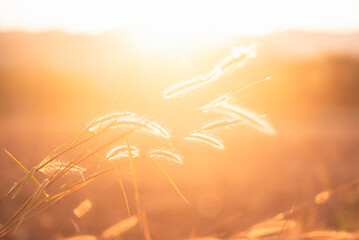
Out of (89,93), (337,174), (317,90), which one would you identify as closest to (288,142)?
(337,174)

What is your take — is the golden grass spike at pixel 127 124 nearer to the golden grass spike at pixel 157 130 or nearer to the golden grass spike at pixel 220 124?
the golden grass spike at pixel 157 130

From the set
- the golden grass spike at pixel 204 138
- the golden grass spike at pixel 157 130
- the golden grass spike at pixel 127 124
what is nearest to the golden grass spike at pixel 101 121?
the golden grass spike at pixel 127 124

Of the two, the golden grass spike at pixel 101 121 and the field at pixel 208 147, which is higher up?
the field at pixel 208 147

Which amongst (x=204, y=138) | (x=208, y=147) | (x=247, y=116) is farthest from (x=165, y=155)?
(x=208, y=147)

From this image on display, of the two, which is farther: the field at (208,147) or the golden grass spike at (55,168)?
the field at (208,147)

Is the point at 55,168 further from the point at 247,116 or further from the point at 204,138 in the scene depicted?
the point at 247,116

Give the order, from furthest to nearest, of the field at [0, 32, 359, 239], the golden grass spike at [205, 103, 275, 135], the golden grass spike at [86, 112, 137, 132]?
1. the field at [0, 32, 359, 239]
2. the golden grass spike at [86, 112, 137, 132]
3. the golden grass spike at [205, 103, 275, 135]

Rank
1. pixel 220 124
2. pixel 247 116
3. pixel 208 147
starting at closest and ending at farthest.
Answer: pixel 247 116
pixel 220 124
pixel 208 147

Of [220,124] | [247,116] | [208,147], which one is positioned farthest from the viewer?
[208,147]

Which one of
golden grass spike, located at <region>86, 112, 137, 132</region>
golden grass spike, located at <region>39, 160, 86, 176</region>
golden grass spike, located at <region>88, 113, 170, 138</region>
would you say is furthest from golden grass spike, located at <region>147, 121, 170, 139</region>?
golden grass spike, located at <region>39, 160, 86, 176</region>

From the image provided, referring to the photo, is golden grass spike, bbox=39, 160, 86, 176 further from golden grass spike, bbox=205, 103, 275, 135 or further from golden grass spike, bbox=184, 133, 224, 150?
golden grass spike, bbox=205, 103, 275, 135

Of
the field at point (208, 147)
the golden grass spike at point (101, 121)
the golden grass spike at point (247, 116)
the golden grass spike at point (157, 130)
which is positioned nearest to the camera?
the golden grass spike at point (247, 116)

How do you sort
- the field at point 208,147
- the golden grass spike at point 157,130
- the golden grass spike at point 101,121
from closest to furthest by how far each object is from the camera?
the golden grass spike at point 157,130 → the golden grass spike at point 101,121 → the field at point 208,147
